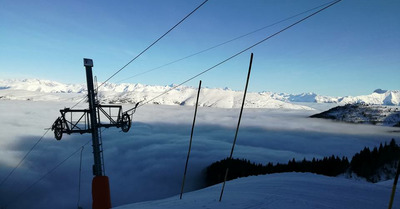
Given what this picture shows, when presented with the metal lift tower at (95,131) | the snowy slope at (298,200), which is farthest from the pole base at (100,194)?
the snowy slope at (298,200)

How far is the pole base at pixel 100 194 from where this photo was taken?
17766mm

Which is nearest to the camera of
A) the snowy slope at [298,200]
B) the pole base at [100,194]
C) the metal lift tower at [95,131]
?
the snowy slope at [298,200]

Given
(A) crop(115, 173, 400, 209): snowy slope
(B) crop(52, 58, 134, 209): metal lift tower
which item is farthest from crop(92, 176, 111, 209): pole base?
(A) crop(115, 173, 400, 209): snowy slope

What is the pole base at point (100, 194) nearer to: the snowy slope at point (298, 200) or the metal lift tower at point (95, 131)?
the metal lift tower at point (95, 131)

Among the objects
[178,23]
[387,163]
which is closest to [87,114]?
[178,23]

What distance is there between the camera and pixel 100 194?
59.0 feet

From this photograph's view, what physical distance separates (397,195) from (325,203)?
1070 cm

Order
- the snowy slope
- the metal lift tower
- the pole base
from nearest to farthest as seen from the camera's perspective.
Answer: the snowy slope
the pole base
the metal lift tower

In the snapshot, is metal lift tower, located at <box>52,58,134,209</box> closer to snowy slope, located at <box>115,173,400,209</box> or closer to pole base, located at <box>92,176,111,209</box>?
pole base, located at <box>92,176,111,209</box>

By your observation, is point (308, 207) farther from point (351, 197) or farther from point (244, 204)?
point (351, 197)

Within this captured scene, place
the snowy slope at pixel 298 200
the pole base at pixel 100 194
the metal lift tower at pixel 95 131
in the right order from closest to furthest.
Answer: the snowy slope at pixel 298 200, the pole base at pixel 100 194, the metal lift tower at pixel 95 131

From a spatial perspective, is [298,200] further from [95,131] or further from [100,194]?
[95,131]

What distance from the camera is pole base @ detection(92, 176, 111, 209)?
58.3 feet

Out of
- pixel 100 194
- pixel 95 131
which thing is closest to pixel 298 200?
pixel 100 194
